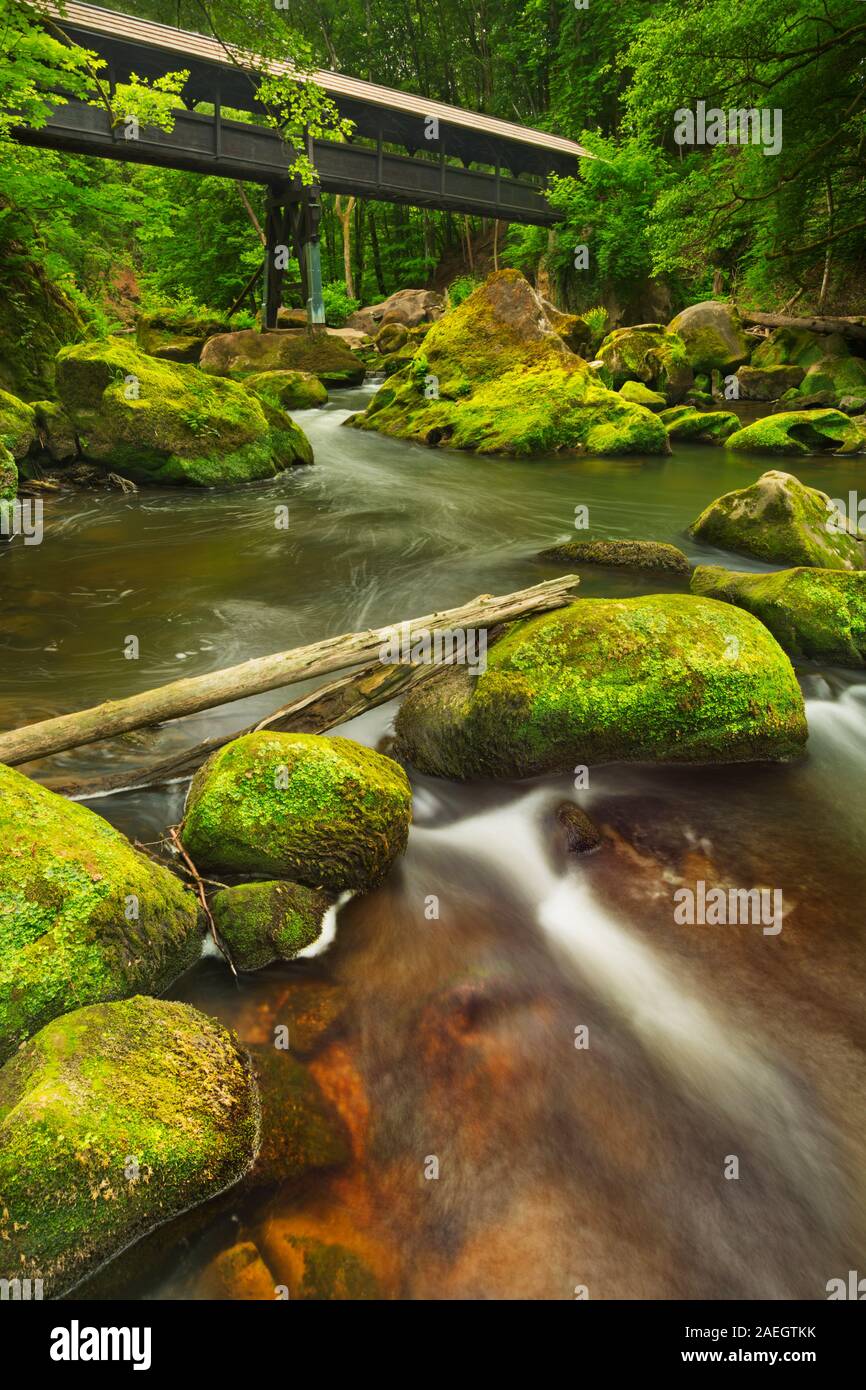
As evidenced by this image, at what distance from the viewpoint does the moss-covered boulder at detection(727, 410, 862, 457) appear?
1488 centimetres

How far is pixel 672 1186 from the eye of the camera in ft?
8.09

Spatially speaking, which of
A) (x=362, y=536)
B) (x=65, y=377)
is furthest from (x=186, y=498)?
(x=362, y=536)

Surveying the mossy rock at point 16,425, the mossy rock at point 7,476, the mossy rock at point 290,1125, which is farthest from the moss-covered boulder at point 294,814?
the mossy rock at point 16,425

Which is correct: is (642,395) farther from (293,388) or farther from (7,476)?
(7,476)

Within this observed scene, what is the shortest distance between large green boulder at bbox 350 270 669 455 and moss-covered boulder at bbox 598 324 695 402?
334 cm

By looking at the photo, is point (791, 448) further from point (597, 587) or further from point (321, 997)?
point (321, 997)

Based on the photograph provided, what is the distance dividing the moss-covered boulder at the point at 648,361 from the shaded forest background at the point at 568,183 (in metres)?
2.62

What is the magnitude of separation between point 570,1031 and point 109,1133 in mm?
1754

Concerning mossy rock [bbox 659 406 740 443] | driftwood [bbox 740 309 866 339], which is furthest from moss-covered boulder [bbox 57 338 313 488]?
driftwood [bbox 740 309 866 339]

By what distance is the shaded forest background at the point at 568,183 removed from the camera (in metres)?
14.1

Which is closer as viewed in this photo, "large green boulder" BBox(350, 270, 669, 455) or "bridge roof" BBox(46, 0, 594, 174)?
"large green boulder" BBox(350, 270, 669, 455)

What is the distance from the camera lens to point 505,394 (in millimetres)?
16125

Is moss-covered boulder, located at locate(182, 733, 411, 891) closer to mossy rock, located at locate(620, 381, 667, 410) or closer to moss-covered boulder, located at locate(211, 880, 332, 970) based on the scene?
moss-covered boulder, located at locate(211, 880, 332, 970)

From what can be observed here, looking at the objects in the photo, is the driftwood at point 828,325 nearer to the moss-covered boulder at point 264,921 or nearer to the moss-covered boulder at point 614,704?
the moss-covered boulder at point 614,704
